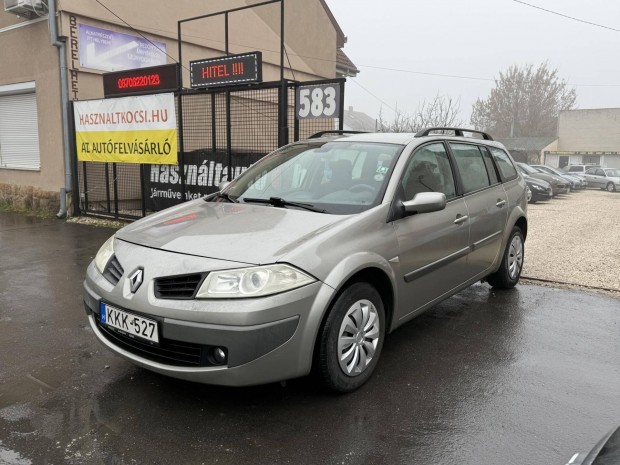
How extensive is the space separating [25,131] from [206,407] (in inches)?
456

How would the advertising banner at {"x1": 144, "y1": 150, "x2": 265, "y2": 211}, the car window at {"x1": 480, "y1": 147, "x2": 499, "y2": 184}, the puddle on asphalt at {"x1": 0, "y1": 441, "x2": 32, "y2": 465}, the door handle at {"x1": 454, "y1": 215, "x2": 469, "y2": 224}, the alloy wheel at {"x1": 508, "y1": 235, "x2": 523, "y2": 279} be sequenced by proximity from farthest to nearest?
the advertising banner at {"x1": 144, "y1": 150, "x2": 265, "y2": 211}
the alloy wheel at {"x1": 508, "y1": 235, "x2": 523, "y2": 279}
the car window at {"x1": 480, "y1": 147, "x2": 499, "y2": 184}
the door handle at {"x1": 454, "y1": 215, "x2": 469, "y2": 224}
the puddle on asphalt at {"x1": 0, "y1": 441, "x2": 32, "y2": 465}

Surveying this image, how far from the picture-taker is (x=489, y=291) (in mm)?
5527

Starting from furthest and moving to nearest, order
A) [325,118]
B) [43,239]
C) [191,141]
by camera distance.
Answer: [191,141] → [43,239] → [325,118]

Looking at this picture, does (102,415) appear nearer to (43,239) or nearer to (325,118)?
(325,118)

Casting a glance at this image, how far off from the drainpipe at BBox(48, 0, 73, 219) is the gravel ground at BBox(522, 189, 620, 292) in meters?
9.26

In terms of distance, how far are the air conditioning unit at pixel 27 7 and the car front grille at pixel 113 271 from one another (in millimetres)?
9544

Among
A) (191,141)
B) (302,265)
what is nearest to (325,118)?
(191,141)

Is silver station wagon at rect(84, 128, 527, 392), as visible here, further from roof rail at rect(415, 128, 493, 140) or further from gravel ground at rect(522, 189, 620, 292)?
gravel ground at rect(522, 189, 620, 292)

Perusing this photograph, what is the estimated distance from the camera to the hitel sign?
780cm

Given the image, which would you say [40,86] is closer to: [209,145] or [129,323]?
[209,145]

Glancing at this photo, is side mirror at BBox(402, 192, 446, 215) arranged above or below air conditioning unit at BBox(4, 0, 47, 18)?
Result: below

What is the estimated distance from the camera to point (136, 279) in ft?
9.46

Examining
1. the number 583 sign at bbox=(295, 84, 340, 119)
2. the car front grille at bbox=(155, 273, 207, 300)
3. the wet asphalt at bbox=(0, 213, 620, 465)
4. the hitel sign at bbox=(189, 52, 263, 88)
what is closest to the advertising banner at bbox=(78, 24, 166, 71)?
the hitel sign at bbox=(189, 52, 263, 88)

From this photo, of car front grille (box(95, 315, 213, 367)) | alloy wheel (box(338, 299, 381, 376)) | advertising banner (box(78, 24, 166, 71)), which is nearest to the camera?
car front grille (box(95, 315, 213, 367))
